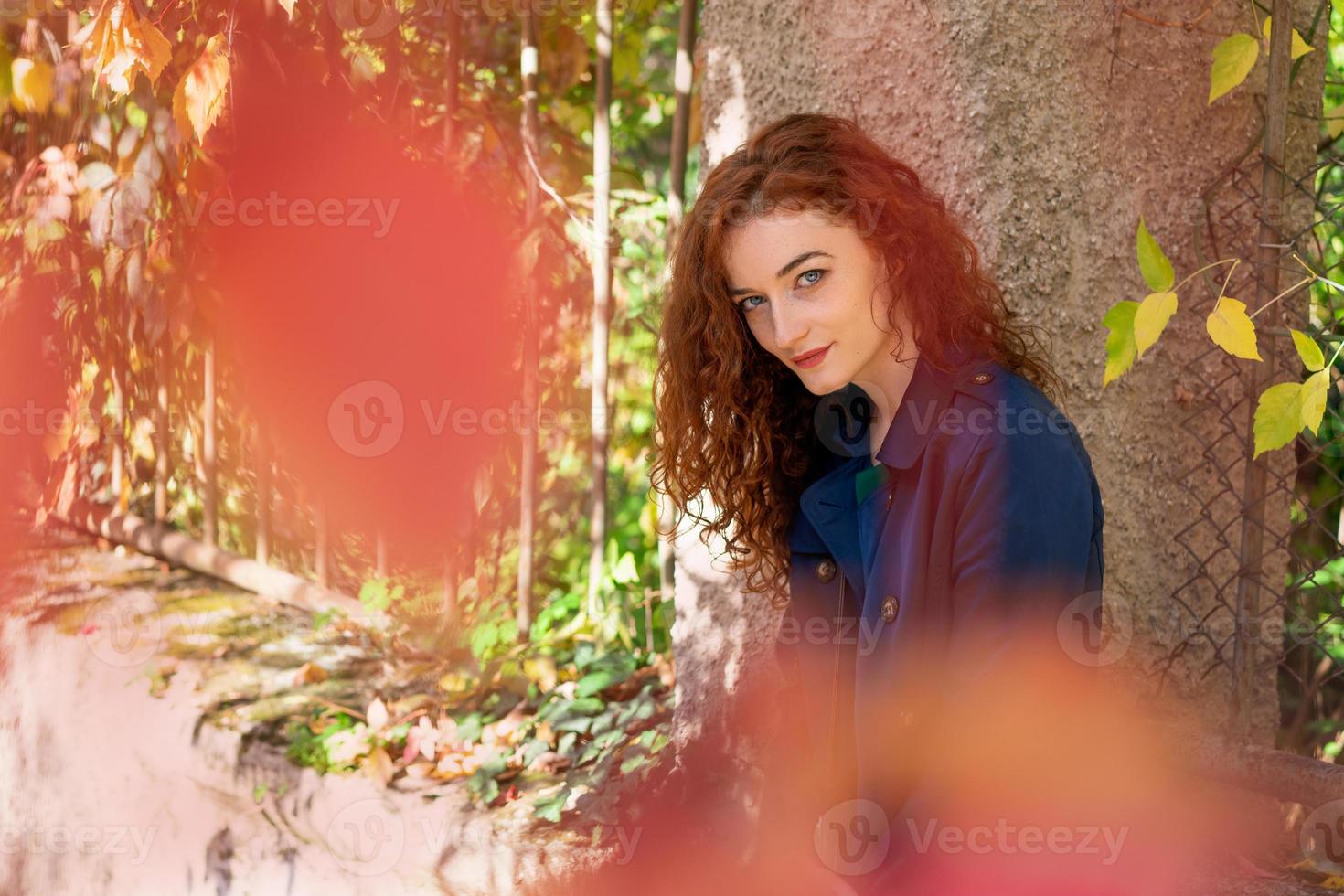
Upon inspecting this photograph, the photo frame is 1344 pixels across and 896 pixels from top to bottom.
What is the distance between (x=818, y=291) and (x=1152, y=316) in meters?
0.51

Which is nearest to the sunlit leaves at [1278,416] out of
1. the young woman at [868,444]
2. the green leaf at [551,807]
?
the young woman at [868,444]

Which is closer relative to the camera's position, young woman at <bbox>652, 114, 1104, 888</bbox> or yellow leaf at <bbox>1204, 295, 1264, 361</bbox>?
young woman at <bbox>652, 114, 1104, 888</bbox>

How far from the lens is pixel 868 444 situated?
6.45ft

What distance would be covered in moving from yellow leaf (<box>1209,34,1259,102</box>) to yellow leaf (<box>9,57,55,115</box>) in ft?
9.66

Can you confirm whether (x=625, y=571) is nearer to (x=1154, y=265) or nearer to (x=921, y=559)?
(x=921, y=559)

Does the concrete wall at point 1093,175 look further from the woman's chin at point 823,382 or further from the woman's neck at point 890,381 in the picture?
the woman's chin at point 823,382

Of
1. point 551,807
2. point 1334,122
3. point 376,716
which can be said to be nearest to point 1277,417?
point 1334,122

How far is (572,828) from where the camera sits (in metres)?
2.45

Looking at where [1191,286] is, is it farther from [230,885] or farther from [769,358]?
[230,885]

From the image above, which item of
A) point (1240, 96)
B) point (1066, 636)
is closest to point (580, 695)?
point (1066, 636)

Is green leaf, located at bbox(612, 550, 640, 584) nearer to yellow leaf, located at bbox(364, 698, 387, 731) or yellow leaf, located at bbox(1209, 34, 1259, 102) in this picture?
yellow leaf, located at bbox(364, 698, 387, 731)

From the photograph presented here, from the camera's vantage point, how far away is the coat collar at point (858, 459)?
177 centimetres

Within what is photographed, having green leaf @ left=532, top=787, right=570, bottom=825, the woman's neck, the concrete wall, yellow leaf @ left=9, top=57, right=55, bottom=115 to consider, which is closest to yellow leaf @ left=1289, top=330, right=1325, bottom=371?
the concrete wall

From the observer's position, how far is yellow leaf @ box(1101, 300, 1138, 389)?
1788mm
